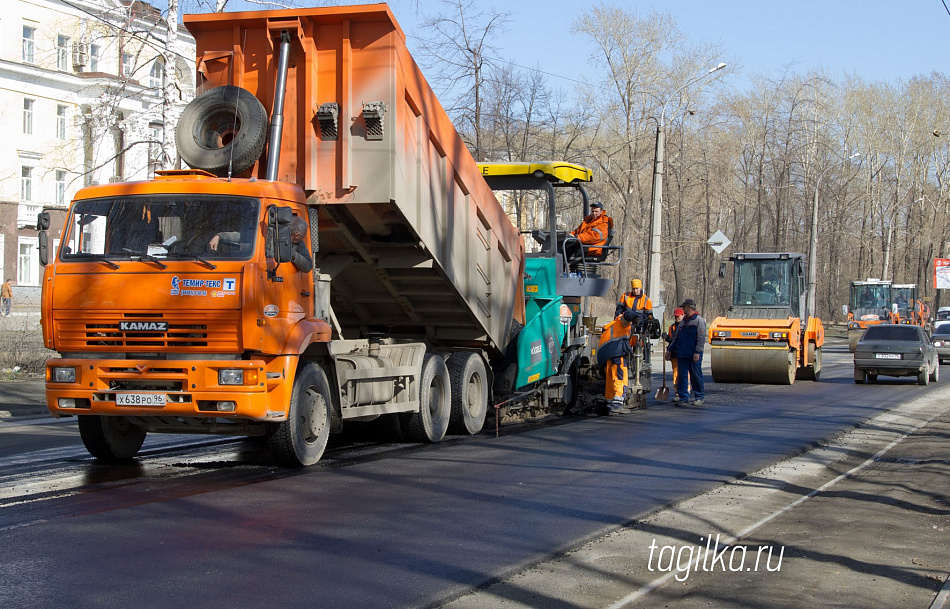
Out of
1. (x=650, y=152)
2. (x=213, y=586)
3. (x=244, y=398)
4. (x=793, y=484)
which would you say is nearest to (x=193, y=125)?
(x=244, y=398)

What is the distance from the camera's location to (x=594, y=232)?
1452 centimetres

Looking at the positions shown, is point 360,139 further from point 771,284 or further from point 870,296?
point 870,296

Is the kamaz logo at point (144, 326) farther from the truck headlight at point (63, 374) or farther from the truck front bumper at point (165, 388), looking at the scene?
the truck headlight at point (63, 374)

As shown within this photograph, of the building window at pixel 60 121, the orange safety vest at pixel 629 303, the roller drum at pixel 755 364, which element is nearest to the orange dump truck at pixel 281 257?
the orange safety vest at pixel 629 303

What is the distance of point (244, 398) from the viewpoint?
27.0 ft

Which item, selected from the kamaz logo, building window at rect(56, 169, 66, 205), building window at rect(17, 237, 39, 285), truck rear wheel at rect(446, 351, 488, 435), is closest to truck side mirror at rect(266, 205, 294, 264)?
the kamaz logo

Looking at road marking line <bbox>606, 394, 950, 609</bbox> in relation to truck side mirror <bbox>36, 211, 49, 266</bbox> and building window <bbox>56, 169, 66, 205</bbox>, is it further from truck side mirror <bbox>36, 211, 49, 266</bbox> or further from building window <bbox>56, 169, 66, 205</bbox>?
building window <bbox>56, 169, 66, 205</bbox>

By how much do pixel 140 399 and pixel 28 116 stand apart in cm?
4258

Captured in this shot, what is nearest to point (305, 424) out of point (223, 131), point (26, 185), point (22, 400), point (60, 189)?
point (223, 131)

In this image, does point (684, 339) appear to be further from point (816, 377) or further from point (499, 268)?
point (816, 377)

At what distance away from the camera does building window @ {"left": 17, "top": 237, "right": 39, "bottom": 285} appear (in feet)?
151

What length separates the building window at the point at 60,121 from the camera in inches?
1774

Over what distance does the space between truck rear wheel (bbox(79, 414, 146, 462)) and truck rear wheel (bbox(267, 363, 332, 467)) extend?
157 cm

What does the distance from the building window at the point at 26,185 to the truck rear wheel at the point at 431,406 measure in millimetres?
40534
